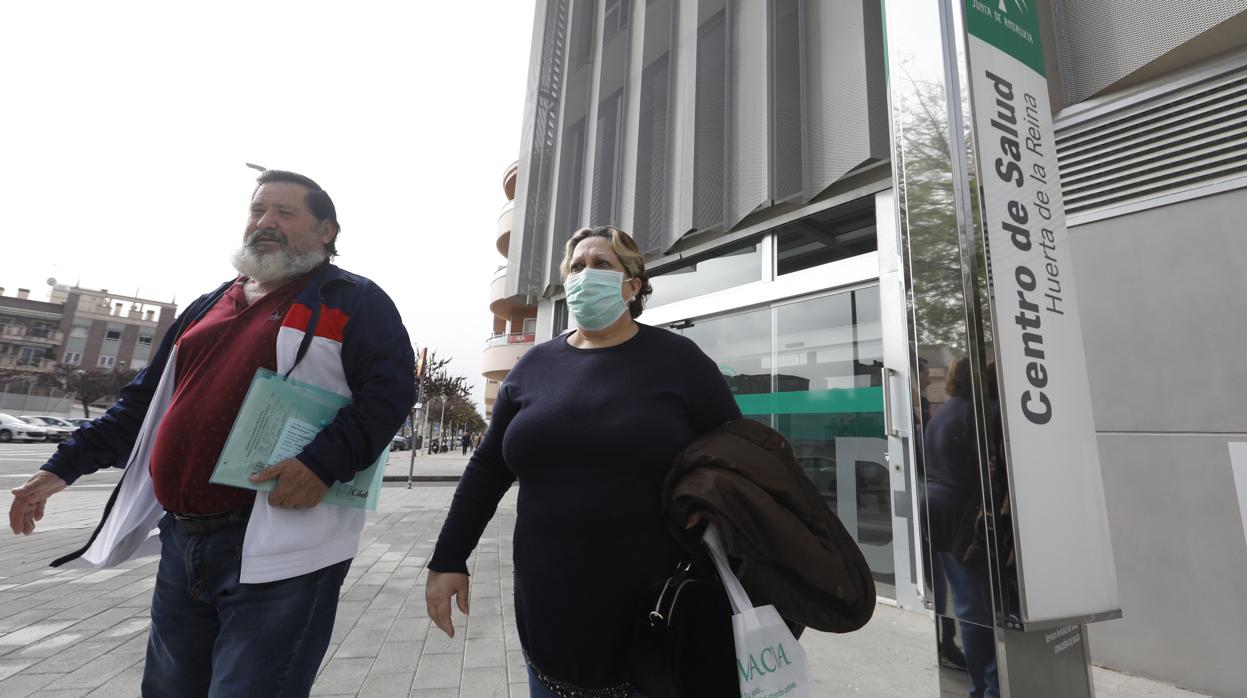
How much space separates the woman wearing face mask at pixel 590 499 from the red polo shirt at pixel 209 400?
2.21 ft

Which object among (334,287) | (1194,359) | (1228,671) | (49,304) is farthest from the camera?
(49,304)

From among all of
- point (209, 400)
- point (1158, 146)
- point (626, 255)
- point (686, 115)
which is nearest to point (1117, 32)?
point (1158, 146)

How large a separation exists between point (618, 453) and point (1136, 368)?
3.80 m

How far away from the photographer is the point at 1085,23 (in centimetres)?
381

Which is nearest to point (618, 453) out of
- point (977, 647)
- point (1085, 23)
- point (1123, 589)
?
point (977, 647)

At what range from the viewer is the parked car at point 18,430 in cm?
2508

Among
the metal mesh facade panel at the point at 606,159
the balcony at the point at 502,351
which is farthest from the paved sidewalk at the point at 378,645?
the balcony at the point at 502,351

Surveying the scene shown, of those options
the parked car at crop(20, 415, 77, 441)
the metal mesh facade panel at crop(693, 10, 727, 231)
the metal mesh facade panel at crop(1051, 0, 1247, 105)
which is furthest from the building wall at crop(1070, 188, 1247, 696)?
the parked car at crop(20, 415, 77, 441)

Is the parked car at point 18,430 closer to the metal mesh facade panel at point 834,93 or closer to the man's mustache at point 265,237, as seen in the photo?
the man's mustache at point 265,237

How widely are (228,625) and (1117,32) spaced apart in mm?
5769

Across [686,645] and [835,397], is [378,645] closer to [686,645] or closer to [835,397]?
[686,645]

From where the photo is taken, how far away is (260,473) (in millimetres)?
1392

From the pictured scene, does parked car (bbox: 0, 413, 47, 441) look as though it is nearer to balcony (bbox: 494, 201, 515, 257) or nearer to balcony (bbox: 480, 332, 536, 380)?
balcony (bbox: 480, 332, 536, 380)

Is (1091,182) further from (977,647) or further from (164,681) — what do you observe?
(164,681)
